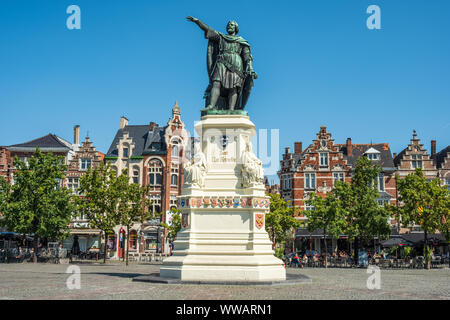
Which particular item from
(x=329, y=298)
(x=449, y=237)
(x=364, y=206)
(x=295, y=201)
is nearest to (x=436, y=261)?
(x=449, y=237)

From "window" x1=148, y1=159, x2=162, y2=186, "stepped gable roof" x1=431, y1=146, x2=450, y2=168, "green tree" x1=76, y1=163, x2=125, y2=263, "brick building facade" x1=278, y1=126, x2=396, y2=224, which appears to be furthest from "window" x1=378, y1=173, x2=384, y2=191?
"green tree" x1=76, y1=163, x2=125, y2=263

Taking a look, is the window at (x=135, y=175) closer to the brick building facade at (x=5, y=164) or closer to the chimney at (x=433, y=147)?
the brick building facade at (x=5, y=164)

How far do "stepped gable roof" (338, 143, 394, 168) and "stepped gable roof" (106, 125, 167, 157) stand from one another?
21.7 m

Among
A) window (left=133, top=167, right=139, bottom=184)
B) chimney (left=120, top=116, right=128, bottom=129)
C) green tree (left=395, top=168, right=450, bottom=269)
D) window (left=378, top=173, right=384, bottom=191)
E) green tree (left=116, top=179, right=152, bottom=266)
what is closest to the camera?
green tree (left=395, top=168, right=450, bottom=269)

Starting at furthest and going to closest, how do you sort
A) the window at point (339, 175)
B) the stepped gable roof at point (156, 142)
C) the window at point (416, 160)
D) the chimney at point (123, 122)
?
the chimney at point (123, 122), the stepped gable roof at point (156, 142), the window at point (416, 160), the window at point (339, 175)

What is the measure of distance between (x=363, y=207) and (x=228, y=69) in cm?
2353

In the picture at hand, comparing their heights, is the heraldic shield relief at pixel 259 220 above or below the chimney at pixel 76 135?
below

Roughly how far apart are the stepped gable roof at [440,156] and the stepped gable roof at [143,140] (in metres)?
32.3

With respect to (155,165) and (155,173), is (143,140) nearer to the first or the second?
(155,165)

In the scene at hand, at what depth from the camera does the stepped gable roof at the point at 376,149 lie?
54.7 m

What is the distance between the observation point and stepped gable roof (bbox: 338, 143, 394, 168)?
180 feet

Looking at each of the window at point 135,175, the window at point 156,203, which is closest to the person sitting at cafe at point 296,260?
the window at point 156,203

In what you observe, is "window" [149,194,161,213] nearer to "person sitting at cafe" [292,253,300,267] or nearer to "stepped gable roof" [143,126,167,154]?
"stepped gable roof" [143,126,167,154]

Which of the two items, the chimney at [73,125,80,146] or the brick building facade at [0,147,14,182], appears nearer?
the brick building facade at [0,147,14,182]
